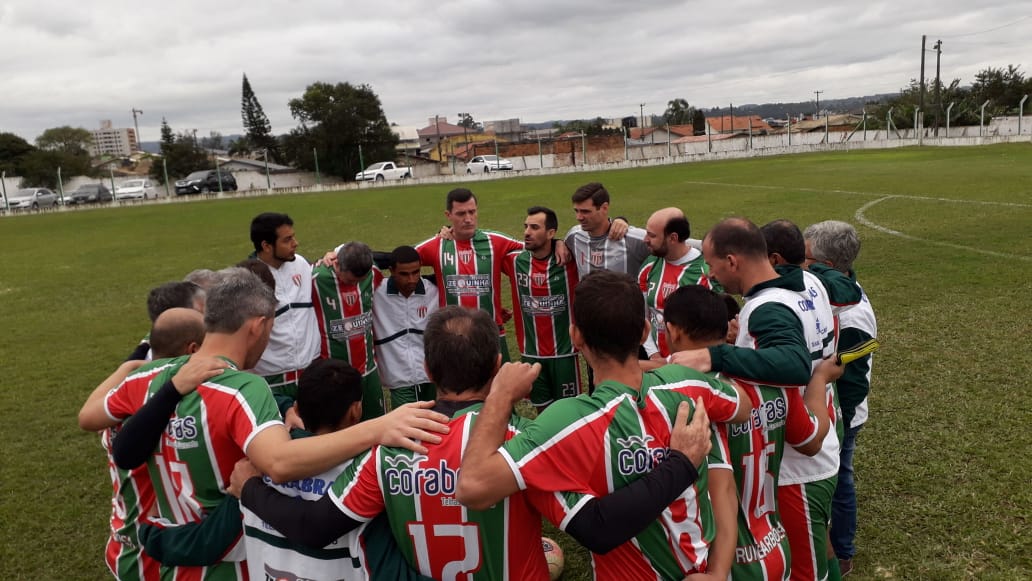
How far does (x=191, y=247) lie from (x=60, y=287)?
16.6 ft

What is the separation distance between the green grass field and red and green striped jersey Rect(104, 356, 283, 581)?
2.48m

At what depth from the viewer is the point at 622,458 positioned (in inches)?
92.0

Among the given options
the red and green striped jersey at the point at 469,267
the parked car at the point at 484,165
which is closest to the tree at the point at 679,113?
the parked car at the point at 484,165

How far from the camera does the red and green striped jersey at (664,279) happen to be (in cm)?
526

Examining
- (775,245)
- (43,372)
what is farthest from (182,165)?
(775,245)

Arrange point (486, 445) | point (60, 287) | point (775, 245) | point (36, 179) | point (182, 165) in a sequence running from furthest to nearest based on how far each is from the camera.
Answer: point (182, 165)
point (36, 179)
point (60, 287)
point (775, 245)
point (486, 445)

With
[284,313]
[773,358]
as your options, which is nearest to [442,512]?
[773,358]

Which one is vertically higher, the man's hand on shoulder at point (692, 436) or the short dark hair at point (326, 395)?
the short dark hair at point (326, 395)

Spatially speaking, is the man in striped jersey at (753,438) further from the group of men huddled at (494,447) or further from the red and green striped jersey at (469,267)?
the red and green striped jersey at (469,267)

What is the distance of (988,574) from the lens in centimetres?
402

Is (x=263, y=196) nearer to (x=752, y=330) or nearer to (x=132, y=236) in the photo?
(x=132, y=236)

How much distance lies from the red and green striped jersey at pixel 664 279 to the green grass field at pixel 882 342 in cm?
178

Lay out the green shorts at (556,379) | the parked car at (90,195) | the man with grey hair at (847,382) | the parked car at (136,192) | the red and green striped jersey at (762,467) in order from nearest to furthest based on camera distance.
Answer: the red and green striped jersey at (762,467)
the man with grey hair at (847,382)
the green shorts at (556,379)
the parked car at (90,195)
the parked car at (136,192)

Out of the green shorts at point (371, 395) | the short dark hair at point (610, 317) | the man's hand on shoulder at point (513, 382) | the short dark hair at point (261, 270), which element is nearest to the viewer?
the man's hand on shoulder at point (513, 382)
